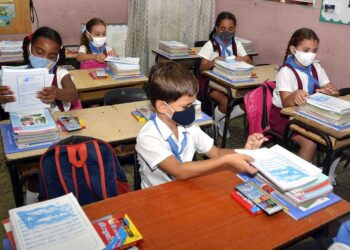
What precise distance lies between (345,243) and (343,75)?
9.05 ft

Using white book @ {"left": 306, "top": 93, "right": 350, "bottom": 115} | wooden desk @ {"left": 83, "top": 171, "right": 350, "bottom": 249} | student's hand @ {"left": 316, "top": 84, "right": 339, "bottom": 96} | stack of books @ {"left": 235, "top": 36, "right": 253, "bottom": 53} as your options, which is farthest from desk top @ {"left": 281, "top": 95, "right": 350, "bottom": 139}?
stack of books @ {"left": 235, "top": 36, "right": 253, "bottom": 53}

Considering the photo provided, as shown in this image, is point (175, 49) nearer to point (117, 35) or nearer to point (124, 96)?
point (117, 35)

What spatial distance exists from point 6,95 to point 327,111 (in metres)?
1.88

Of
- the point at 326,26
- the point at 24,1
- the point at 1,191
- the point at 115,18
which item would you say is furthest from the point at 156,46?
the point at 1,191

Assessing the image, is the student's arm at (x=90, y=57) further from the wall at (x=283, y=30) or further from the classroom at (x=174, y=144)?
the wall at (x=283, y=30)

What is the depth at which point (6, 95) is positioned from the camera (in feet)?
6.48

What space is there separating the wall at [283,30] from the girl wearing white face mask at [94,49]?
6.23 ft

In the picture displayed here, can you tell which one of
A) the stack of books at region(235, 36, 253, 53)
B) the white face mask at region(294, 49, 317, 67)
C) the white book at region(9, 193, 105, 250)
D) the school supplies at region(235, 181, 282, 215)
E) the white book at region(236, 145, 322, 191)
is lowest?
the school supplies at region(235, 181, 282, 215)

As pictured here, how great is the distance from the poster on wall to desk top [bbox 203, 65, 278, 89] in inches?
27.6

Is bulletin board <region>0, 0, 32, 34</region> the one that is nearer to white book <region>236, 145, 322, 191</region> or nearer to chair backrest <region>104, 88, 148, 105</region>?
chair backrest <region>104, 88, 148, 105</region>

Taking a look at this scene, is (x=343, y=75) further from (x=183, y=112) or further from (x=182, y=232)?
(x=182, y=232)

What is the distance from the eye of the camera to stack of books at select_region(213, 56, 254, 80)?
3297mm

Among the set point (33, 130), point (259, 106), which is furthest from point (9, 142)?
point (259, 106)

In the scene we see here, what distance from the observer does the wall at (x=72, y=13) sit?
4348 mm
